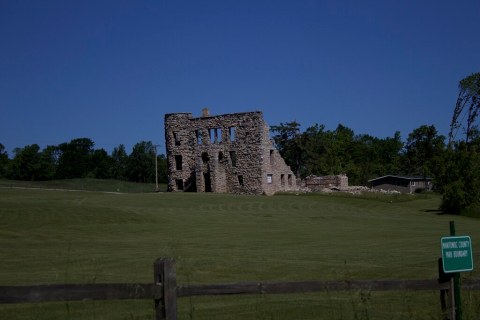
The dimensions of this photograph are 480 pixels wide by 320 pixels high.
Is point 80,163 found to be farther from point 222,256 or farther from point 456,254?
point 456,254

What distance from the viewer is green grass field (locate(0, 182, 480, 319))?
37.8 ft

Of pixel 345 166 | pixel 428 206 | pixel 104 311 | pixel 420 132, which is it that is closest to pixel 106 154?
pixel 345 166

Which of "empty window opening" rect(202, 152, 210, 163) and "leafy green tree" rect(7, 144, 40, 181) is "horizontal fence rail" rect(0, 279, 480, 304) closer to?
"empty window opening" rect(202, 152, 210, 163)

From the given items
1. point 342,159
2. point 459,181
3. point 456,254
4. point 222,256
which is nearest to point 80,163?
point 342,159

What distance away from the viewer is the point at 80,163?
139 m

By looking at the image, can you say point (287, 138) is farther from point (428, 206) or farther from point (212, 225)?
point (212, 225)

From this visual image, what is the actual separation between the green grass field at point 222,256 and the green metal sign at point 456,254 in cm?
123

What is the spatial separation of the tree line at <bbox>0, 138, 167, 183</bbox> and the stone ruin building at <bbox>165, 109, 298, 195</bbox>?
65247 mm

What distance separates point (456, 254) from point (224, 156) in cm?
6042

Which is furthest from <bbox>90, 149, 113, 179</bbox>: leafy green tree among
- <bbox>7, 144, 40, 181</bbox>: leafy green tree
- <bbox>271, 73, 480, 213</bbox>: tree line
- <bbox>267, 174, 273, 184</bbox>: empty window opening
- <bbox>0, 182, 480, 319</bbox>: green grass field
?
<bbox>0, 182, 480, 319</bbox>: green grass field

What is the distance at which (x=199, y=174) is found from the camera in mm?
68875

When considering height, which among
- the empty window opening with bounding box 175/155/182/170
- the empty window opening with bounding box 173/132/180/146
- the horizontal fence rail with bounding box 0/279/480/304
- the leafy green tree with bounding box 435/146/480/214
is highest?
the empty window opening with bounding box 173/132/180/146

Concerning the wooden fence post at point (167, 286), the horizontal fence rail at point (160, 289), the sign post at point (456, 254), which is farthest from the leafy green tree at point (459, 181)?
the wooden fence post at point (167, 286)

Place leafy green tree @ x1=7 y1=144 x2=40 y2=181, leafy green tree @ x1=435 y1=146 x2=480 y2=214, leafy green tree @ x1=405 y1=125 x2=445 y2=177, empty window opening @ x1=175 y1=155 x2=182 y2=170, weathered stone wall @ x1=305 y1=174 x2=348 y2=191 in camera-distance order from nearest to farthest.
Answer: leafy green tree @ x1=435 y1=146 x2=480 y2=214 < empty window opening @ x1=175 y1=155 x2=182 y2=170 < weathered stone wall @ x1=305 y1=174 x2=348 y2=191 < leafy green tree @ x1=405 y1=125 x2=445 y2=177 < leafy green tree @ x1=7 y1=144 x2=40 y2=181
